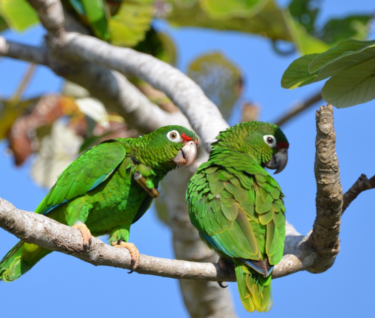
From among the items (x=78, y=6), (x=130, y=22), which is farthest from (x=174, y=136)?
(x=130, y=22)

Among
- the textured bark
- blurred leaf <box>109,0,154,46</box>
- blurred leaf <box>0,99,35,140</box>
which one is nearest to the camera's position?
the textured bark

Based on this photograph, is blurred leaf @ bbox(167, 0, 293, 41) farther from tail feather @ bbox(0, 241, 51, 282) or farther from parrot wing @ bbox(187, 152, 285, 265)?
tail feather @ bbox(0, 241, 51, 282)

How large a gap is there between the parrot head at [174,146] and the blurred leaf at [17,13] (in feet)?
7.11

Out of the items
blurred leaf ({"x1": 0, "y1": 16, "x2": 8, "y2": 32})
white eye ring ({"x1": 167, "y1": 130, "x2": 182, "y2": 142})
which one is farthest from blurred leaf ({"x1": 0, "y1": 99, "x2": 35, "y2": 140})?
white eye ring ({"x1": 167, "y1": 130, "x2": 182, "y2": 142})

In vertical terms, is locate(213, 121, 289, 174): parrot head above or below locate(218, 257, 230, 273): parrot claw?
above

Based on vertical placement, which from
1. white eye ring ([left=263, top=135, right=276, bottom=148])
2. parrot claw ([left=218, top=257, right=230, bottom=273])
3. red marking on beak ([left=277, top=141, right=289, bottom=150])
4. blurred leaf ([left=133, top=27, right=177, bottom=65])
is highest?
blurred leaf ([left=133, top=27, right=177, bottom=65])

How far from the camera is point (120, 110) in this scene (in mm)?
3199

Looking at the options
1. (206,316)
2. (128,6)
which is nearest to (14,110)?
(128,6)

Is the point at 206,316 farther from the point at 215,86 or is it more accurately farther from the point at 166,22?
the point at 166,22

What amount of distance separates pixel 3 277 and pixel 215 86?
258 centimetres

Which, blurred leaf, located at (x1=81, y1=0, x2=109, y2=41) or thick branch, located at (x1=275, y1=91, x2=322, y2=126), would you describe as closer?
blurred leaf, located at (x1=81, y1=0, x2=109, y2=41)

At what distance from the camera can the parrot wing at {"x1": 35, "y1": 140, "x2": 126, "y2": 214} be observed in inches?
91.6

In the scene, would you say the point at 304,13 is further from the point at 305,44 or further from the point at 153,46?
the point at 153,46

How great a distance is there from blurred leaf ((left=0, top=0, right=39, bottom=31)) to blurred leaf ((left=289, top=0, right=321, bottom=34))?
8.48 feet
